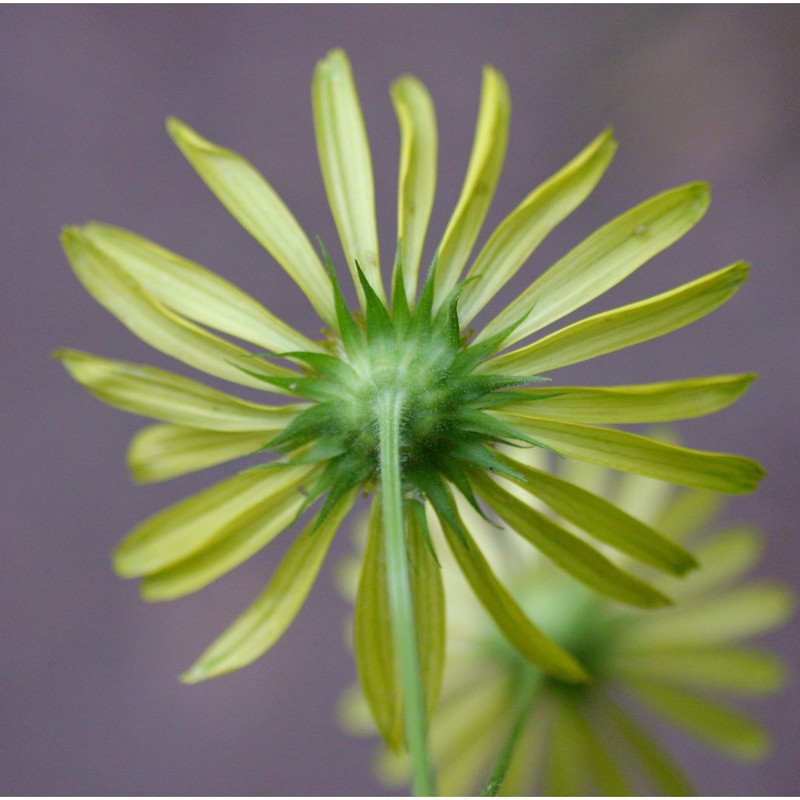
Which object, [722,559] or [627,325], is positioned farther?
[722,559]

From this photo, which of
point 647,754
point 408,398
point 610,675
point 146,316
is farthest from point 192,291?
point 647,754

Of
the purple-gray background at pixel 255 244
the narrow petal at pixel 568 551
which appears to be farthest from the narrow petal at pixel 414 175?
the purple-gray background at pixel 255 244

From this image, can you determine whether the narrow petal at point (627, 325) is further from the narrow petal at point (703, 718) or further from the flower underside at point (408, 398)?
the narrow petal at point (703, 718)

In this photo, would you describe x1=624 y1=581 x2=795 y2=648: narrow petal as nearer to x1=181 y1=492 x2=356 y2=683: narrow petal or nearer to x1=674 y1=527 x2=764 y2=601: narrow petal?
x1=674 y1=527 x2=764 y2=601: narrow petal

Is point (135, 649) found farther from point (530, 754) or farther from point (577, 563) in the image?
point (577, 563)

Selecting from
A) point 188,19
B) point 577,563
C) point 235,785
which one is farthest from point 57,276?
point 577,563

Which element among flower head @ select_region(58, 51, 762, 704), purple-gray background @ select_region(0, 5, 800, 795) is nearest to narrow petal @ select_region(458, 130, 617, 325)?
flower head @ select_region(58, 51, 762, 704)

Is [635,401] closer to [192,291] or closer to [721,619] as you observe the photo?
[192,291]
